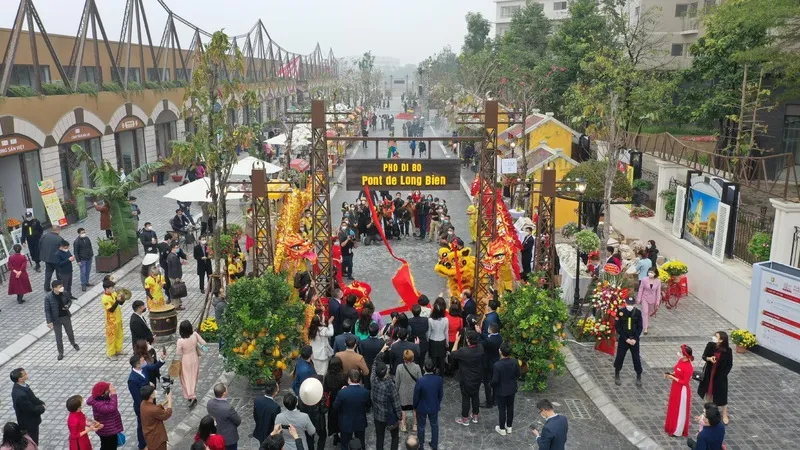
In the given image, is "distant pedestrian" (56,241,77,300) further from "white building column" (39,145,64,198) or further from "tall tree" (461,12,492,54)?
"tall tree" (461,12,492,54)

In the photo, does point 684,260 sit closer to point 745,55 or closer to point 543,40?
point 745,55

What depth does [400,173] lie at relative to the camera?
1284 centimetres

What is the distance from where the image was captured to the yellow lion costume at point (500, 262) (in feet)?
42.8

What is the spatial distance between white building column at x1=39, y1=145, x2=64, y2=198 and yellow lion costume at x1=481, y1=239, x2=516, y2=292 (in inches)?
703

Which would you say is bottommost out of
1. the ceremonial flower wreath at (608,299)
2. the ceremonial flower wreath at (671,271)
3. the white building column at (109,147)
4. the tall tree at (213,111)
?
the ceremonial flower wreath at (671,271)

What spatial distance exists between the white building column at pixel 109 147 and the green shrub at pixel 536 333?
2313cm

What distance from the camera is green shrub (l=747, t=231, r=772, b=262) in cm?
1322

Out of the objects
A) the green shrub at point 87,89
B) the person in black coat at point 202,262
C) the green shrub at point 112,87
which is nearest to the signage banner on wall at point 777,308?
the person in black coat at point 202,262

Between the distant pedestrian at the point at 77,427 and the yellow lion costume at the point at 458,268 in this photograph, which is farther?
the yellow lion costume at the point at 458,268

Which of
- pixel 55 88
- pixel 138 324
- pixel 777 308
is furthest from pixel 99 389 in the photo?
pixel 55 88

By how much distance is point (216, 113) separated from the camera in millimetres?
13453

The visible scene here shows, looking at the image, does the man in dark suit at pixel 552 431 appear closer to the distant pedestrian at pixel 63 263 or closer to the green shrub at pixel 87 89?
the distant pedestrian at pixel 63 263

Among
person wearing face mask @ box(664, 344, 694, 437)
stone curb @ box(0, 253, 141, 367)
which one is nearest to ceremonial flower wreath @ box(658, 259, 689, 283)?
person wearing face mask @ box(664, 344, 694, 437)

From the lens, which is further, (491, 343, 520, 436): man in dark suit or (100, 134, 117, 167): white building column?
(100, 134, 117, 167): white building column
